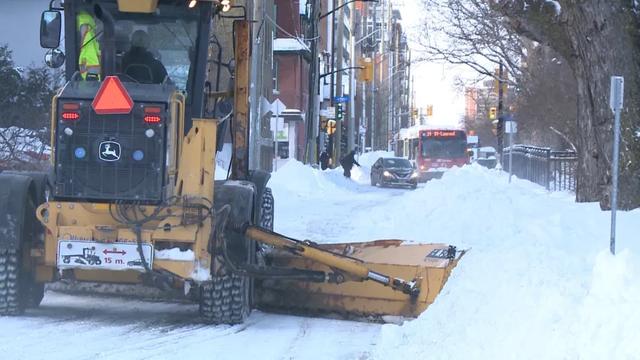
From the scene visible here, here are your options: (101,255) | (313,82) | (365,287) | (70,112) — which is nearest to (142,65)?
(70,112)

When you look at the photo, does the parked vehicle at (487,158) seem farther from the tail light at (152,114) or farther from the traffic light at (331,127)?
the tail light at (152,114)

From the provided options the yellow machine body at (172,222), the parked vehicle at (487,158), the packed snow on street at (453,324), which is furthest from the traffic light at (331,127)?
the yellow machine body at (172,222)

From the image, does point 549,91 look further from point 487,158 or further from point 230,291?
point 487,158

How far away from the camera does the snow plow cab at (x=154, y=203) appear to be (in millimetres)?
7064

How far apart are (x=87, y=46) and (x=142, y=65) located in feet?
1.77

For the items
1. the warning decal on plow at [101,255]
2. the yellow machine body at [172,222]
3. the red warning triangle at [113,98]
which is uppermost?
the red warning triangle at [113,98]

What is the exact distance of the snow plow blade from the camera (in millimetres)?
8008

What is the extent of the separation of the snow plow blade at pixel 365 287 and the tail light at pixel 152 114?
183 centimetres

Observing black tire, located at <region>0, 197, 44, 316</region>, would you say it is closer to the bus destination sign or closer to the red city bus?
the red city bus

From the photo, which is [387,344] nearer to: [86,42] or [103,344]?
[103,344]

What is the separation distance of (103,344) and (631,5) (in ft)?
35.3

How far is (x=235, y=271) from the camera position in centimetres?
736

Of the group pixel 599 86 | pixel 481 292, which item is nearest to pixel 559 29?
pixel 599 86

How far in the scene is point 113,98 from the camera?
6984mm
